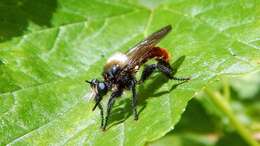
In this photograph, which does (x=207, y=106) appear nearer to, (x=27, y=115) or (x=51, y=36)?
(x=51, y=36)

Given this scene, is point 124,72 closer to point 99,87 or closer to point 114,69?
point 114,69

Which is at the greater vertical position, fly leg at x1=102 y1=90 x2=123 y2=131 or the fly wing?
the fly wing

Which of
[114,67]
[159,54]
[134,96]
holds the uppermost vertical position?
[114,67]

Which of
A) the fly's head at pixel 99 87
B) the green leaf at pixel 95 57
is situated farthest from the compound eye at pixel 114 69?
the green leaf at pixel 95 57

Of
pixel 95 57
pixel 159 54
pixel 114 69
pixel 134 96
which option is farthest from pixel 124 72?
pixel 95 57

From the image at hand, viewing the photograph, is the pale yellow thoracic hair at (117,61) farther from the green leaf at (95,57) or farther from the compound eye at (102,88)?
the green leaf at (95,57)

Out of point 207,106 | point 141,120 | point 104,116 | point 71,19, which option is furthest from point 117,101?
point 207,106

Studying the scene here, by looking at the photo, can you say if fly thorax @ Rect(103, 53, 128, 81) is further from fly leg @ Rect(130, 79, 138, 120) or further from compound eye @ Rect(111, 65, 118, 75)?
fly leg @ Rect(130, 79, 138, 120)

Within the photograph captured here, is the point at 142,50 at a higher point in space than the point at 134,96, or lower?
higher

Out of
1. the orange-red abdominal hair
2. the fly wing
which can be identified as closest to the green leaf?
the orange-red abdominal hair
